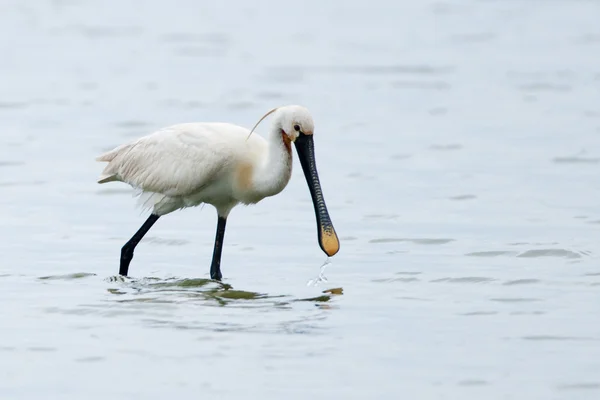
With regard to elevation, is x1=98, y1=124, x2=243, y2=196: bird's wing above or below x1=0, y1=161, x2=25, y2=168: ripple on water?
above

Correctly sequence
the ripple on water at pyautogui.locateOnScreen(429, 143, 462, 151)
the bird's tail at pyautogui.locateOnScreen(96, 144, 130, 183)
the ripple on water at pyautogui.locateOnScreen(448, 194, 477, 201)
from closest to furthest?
the bird's tail at pyautogui.locateOnScreen(96, 144, 130, 183) < the ripple on water at pyautogui.locateOnScreen(448, 194, 477, 201) < the ripple on water at pyautogui.locateOnScreen(429, 143, 462, 151)

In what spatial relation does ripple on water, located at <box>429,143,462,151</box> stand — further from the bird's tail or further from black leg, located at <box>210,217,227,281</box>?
black leg, located at <box>210,217,227,281</box>

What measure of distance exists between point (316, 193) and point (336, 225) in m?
2.98

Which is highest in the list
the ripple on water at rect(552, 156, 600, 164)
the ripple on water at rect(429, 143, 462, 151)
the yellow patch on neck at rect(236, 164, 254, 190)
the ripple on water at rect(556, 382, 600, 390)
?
the yellow patch on neck at rect(236, 164, 254, 190)

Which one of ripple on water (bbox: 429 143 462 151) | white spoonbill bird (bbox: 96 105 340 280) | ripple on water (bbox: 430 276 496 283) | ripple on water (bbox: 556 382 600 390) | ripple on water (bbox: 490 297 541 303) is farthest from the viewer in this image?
ripple on water (bbox: 429 143 462 151)

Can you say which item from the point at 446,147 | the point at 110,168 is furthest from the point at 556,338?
the point at 446,147

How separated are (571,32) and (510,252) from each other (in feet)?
58.9

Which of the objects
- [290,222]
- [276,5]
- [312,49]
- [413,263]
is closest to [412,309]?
[413,263]

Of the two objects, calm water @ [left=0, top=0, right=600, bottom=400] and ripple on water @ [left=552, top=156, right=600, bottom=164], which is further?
ripple on water @ [left=552, top=156, right=600, bottom=164]

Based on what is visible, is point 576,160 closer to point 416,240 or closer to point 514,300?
point 416,240

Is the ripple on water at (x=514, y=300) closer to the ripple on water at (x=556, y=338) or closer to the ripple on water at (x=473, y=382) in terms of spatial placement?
the ripple on water at (x=556, y=338)

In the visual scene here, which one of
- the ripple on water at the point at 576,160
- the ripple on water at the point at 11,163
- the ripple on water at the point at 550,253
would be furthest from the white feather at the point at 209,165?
the ripple on water at the point at 576,160

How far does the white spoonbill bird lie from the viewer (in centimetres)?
1123

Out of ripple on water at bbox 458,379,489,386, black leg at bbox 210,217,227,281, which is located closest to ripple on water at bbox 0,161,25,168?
black leg at bbox 210,217,227,281
